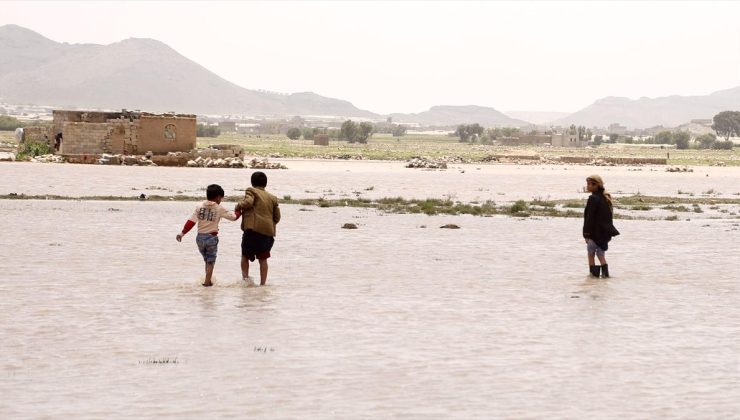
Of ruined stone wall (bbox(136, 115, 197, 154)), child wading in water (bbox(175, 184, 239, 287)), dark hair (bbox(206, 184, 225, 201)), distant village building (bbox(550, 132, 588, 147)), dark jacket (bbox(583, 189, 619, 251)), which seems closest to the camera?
dark hair (bbox(206, 184, 225, 201))

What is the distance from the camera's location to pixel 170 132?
55312 mm

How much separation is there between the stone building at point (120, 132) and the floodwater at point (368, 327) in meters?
31.2

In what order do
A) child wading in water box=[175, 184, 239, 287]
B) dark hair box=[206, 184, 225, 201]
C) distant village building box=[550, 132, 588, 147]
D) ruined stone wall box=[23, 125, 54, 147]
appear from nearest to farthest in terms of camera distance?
1. dark hair box=[206, 184, 225, 201]
2. child wading in water box=[175, 184, 239, 287]
3. ruined stone wall box=[23, 125, 54, 147]
4. distant village building box=[550, 132, 588, 147]

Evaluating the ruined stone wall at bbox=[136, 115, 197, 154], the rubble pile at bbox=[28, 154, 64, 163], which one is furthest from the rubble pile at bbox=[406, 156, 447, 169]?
the rubble pile at bbox=[28, 154, 64, 163]

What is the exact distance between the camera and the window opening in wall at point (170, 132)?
2158 inches

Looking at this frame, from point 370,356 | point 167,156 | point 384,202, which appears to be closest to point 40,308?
point 370,356

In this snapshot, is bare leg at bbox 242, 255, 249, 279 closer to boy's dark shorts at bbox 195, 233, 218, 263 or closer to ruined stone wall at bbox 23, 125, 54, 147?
boy's dark shorts at bbox 195, 233, 218, 263

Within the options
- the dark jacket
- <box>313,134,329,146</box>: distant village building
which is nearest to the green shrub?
the dark jacket

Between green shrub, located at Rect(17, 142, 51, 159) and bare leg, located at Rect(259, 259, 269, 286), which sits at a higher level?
bare leg, located at Rect(259, 259, 269, 286)

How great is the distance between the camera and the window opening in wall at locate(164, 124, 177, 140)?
180 ft

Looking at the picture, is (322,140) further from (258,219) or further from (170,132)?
(258,219)

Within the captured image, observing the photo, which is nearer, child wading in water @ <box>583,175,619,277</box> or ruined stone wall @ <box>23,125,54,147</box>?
child wading in water @ <box>583,175,619,277</box>

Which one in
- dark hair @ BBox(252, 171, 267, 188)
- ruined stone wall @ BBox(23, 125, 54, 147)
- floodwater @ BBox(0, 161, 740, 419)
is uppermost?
dark hair @ BBox(252, 171, 267, 188)

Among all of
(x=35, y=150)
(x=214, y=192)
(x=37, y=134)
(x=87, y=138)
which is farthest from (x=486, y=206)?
(x=37, y=134)
